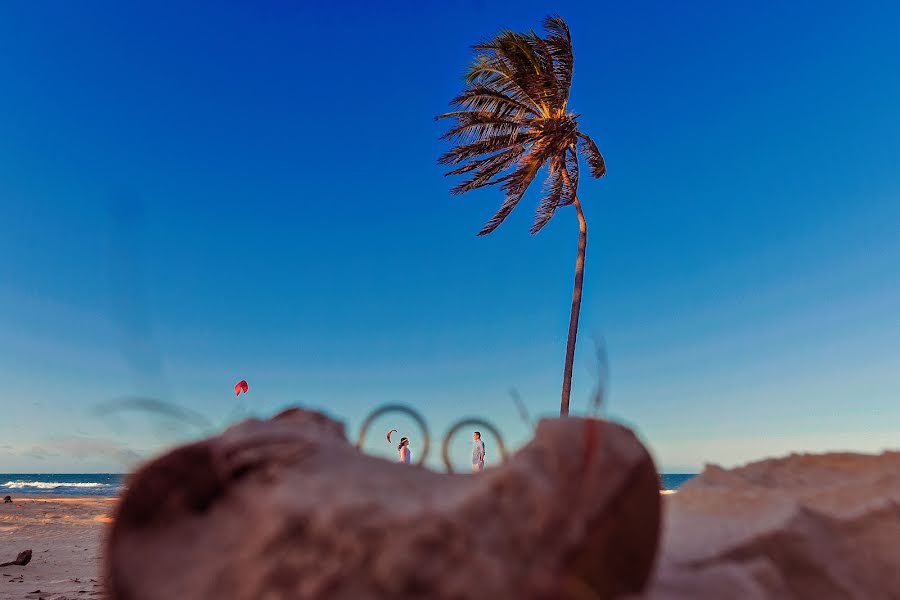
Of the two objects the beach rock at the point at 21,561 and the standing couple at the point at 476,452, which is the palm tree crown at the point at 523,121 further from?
the beach rock at the point at 21,561

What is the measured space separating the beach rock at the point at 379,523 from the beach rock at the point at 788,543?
12.1 inches

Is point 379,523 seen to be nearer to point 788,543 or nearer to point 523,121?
point 788,543

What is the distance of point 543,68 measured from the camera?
36.3 feet

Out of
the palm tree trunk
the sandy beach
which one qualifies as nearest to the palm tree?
the palm tree trunk

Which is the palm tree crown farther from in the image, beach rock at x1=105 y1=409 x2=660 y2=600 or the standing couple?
beach rock at x1=105 y1=409 x2=660 y2=600

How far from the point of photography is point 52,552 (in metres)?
6.56

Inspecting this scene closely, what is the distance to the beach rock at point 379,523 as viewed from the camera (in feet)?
3.23

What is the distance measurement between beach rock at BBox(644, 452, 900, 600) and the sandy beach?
153cm

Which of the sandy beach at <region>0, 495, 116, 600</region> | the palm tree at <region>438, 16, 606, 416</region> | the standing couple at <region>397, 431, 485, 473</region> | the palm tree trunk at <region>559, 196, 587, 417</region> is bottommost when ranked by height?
the sandy beach at <region>0, 495, 116, 600</region>

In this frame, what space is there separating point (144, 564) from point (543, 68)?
11.6 meters

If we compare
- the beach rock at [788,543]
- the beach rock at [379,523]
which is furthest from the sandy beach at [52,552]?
the beach rock at [788,543]

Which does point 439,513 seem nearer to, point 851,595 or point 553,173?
point 851,595

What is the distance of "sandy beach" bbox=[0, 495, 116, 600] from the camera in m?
4.06

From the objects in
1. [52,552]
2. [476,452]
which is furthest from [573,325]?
[52,552]
